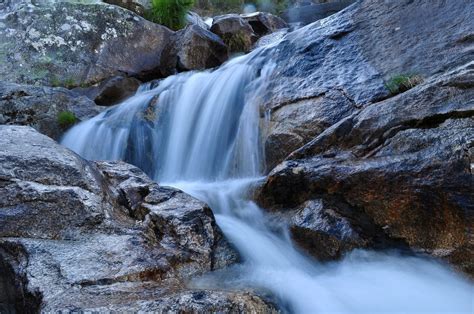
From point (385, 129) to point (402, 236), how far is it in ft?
2.68

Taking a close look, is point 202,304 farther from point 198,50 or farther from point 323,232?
point 198,50

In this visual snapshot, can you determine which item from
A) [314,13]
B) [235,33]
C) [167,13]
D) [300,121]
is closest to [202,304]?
[300,121]

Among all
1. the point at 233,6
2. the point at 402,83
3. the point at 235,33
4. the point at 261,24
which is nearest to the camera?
the point at 402,83

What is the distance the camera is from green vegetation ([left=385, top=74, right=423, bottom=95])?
376cm

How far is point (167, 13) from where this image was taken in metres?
9.44

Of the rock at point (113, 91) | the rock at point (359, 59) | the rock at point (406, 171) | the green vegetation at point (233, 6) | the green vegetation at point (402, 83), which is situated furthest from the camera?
the green vegetation at point (233, 6)

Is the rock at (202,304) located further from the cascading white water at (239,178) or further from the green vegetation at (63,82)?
the green vegetation at (63,82)

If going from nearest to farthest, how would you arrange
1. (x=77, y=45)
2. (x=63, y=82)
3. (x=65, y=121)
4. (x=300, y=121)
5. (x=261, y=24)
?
1. (x=300, y=121)
2. (x=65, y=121)
3. (x=63, y=82)
4. (x=77, y=45)
5. (x=261, y=24)

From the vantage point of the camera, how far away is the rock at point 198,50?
25.6 feet

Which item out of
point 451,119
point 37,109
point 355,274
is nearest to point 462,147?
point 451,119

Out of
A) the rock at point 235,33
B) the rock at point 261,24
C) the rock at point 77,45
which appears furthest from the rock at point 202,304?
the rock at point 261,24

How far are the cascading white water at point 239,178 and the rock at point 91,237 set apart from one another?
0.30m

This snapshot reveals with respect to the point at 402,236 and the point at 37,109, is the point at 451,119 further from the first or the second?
the point at 37,109

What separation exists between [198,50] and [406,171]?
19.1ft
